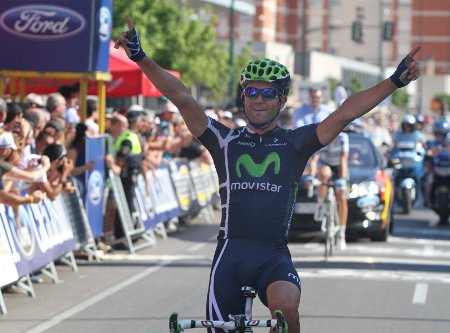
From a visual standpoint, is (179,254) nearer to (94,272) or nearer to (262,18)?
(94,272)

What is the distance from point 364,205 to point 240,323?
41.8 feet

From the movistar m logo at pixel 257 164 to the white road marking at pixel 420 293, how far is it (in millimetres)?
6300

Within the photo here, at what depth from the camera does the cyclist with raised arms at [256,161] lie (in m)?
6.84

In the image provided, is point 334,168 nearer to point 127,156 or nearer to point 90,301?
point 127,156

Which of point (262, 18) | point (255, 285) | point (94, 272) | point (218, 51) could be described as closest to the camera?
point (255, 285)

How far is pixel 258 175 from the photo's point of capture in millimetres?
7023

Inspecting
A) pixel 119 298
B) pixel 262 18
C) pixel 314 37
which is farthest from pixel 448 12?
pixel 119 298

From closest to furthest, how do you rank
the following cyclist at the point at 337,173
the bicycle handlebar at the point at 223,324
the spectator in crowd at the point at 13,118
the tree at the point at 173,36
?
1. the bicycle handlebar at the point at 223,324
2. the spectator in crowd at the point at 13,118
3. the following cyclist at the point at 337,173
4. the tree at the point at 173,36

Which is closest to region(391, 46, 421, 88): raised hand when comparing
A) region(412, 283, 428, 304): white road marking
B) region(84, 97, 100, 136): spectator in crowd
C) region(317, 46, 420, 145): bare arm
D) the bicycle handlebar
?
region(317, 46, 420, 145): bare arm

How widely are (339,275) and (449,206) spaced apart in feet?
28.5

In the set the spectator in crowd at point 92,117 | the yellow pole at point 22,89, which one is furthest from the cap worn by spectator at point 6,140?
the yellow pole at point 22,89

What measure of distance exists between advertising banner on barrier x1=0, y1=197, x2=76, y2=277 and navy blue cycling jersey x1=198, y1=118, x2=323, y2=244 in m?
5.60

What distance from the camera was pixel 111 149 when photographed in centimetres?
1806

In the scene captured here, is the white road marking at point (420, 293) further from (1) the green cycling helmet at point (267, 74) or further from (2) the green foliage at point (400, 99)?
(2) the green foliage at point (400, 99)
